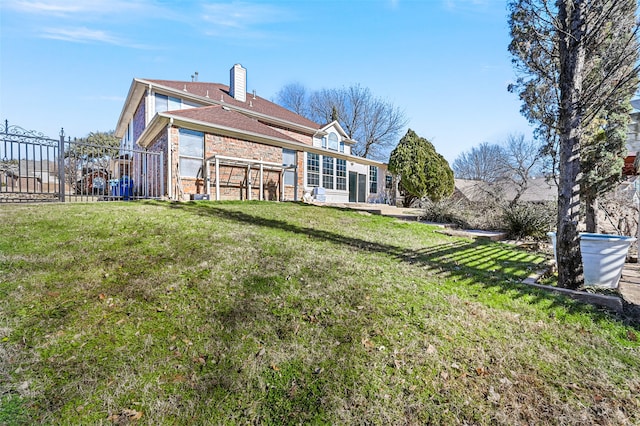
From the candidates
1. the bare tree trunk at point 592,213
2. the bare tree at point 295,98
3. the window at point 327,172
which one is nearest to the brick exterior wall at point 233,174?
the window at point 327,172

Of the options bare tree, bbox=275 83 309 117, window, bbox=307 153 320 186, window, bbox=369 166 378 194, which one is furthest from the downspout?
bare tree, bbox=275 83 309 117

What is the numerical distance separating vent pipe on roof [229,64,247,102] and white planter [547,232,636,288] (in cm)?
1759

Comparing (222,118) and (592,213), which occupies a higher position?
(222,118)

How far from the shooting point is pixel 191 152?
1013cm

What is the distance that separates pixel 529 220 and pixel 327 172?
1042cm

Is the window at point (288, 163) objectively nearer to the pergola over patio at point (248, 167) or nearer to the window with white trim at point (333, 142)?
the pergola over patio at point (248, 167)

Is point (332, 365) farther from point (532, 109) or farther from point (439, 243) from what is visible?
point (532, 109)

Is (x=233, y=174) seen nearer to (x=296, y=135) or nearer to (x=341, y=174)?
(x=341, y=174)

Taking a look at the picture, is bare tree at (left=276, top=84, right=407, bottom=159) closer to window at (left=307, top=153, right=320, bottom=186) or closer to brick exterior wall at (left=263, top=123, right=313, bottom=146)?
brick exterior wall at (left=263, top=123, right=313, bottom=146)

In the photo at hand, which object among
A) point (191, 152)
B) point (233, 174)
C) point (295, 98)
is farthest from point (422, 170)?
point (295, 98)

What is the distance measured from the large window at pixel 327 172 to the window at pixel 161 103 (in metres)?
8.51

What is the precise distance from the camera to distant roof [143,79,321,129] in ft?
49.5

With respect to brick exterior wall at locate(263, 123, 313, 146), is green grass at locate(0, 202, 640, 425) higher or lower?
lower

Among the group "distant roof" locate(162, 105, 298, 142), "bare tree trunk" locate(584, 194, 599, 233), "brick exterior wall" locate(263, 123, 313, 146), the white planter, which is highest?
"brick exterior wall" locate(263, 123, 313, 146)
